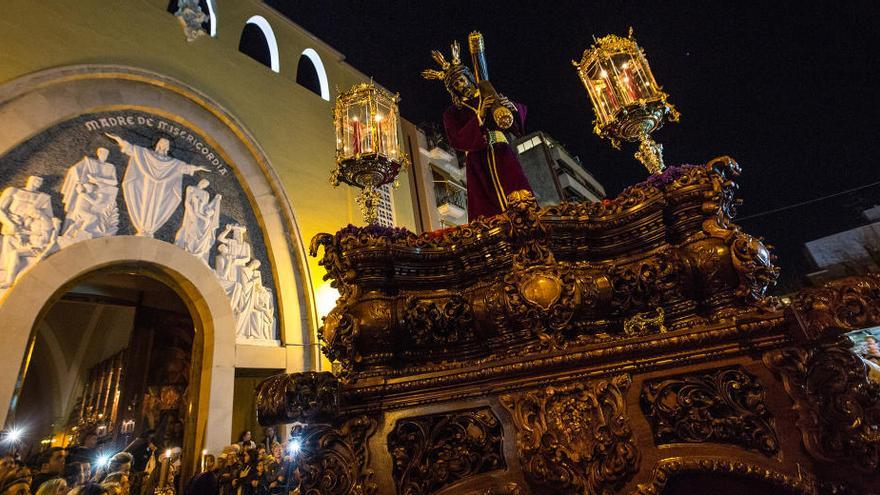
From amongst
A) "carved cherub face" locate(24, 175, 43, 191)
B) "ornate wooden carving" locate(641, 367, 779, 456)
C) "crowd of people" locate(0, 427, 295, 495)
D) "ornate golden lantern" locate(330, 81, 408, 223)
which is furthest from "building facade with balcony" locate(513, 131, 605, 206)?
"ornate wooden carving" locate(641, 367, 779, 456)

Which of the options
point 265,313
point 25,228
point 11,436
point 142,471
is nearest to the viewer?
point 11,436

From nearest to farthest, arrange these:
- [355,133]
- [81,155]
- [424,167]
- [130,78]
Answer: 1. [355,133]
2. [81,155]
3. [130,78]
4. [424,167]

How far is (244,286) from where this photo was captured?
693 centimetres

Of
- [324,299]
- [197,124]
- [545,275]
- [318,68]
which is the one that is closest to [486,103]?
[545,275]

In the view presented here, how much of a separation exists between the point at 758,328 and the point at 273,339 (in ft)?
23.2

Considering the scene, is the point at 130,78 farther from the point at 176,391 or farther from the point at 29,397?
the point at 29,397

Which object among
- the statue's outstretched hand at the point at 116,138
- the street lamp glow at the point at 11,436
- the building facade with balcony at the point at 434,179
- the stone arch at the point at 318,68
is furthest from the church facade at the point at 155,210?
the building facade with balcony at the point at 434,179

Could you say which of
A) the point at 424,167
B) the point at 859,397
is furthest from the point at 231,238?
the point at 859,397

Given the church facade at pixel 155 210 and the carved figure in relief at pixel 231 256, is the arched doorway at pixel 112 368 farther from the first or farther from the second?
the carved figure in relief at pixel 231 256

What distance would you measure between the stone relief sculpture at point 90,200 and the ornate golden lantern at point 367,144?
14.4 feet

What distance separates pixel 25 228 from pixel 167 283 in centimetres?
178

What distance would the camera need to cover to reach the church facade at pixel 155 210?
5156 millimetres

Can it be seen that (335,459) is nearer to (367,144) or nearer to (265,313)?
(367,144)

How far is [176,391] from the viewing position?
6.90 metres
